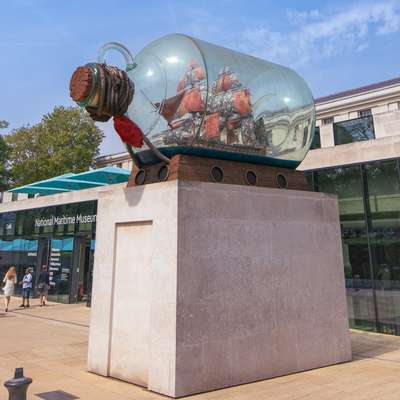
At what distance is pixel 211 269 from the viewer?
5965 millimetres

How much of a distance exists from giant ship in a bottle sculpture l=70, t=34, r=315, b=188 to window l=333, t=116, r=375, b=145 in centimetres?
674

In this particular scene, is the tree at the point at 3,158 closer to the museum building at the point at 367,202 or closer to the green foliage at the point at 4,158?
the green foliage at the point at 4,158

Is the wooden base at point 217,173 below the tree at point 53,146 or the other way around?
below

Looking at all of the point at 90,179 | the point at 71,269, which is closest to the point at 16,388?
the point at 71,269

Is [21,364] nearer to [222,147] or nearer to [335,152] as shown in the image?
[222,147]

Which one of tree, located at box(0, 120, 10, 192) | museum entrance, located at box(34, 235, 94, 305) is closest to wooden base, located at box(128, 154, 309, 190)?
museum entrance, located at box(34, 235, 94, 305)

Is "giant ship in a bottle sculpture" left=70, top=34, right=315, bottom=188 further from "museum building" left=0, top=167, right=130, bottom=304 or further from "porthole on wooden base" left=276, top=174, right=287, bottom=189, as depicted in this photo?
"museum building" left=0, top=167, right=130, bottom=304

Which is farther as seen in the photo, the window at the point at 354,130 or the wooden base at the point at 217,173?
the window at the point at 354,130

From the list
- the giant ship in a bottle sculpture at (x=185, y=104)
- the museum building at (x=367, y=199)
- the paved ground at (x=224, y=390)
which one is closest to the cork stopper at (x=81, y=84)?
the giant ship in a bottle sculpture at (x=185, y=104)

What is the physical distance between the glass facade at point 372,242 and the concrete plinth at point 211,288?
4743mm

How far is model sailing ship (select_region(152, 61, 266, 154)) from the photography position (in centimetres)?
619

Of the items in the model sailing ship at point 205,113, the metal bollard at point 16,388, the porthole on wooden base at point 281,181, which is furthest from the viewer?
the porthole on wooden base at point 281,181

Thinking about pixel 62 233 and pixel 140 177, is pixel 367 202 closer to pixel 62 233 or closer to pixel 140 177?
pixel 140 177

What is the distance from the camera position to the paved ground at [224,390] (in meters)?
5.49
